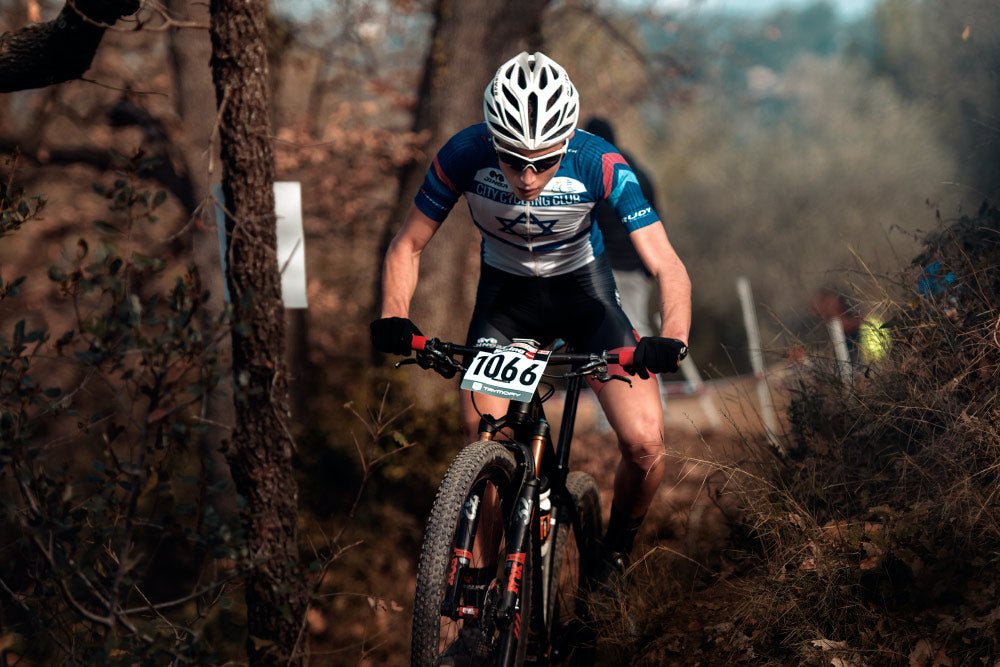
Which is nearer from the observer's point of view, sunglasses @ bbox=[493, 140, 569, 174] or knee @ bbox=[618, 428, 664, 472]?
sunglasses @ bbox=[493, 140, 569, 174]

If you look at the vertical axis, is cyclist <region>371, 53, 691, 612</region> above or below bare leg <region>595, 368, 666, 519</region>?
above

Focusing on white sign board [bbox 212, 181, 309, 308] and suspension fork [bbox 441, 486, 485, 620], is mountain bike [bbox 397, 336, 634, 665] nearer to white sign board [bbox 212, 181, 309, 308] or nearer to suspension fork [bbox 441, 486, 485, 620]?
suspension fork [bbox 441, 486, 485, 620]

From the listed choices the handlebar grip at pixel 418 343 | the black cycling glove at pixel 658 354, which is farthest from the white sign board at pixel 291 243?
the black cycling glove at pixel 658 354

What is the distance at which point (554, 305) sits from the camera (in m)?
4.31

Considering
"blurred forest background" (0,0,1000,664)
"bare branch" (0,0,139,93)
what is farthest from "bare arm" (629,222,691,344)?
"bare branch" (0,0,139,93)

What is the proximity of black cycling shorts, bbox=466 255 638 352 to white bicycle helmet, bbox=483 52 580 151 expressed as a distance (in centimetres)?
81

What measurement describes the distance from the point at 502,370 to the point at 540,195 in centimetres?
102

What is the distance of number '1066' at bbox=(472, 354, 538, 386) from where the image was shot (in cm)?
328

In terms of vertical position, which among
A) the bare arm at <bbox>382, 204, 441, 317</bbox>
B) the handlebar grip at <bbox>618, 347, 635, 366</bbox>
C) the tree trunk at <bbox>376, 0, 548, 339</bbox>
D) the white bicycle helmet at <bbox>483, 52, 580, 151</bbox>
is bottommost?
the handlebar grip at <bbox>618, 347, 635, 366</bbox>

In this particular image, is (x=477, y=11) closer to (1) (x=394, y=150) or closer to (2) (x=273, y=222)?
(1) (x=394, y=150)

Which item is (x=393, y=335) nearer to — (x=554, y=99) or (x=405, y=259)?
(x=405, y=259)

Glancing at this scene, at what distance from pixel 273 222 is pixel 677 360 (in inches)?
74.5

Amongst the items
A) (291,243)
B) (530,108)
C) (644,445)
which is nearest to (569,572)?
(644,445)

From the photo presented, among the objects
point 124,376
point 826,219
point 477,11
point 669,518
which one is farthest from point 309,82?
point 826,219
